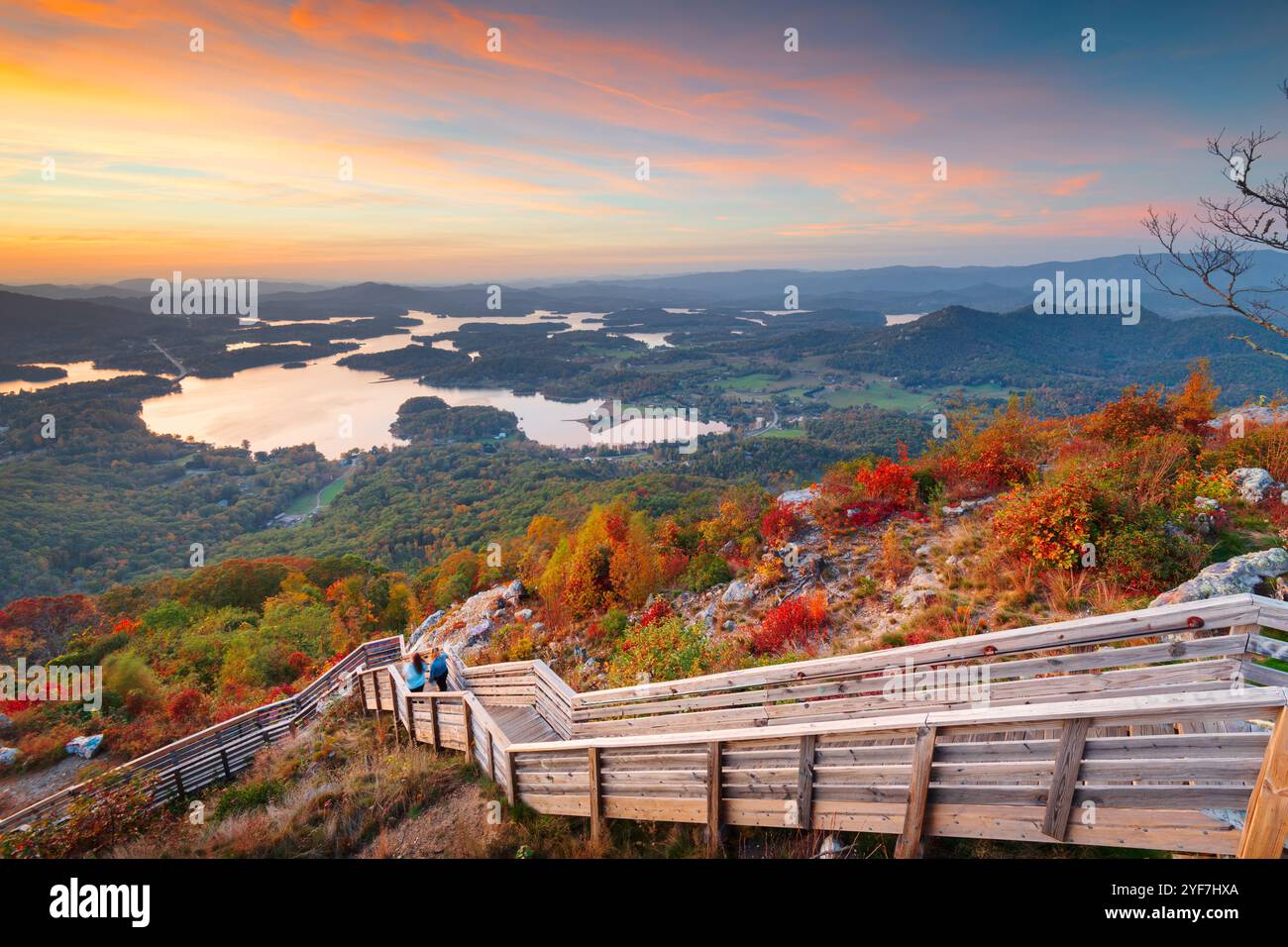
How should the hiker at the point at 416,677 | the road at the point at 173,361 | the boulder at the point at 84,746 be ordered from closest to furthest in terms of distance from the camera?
the hiker at the point at 416,677
the boulder at the point at 84,746
the road at the point at 173,361

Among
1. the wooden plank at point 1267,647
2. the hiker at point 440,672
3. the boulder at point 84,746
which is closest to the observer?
the wooden plank at point 1267,647

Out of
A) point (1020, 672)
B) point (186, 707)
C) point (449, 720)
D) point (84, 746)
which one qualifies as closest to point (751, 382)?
point (186, 707)

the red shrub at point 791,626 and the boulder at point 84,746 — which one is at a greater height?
the red shrub at point 791,626

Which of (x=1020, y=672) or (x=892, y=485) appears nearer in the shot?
(x=1020, y=672)

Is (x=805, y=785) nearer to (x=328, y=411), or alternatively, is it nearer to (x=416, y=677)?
(x=416, y=677)

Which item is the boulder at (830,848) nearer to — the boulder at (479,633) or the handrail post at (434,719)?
the handrail post at (434,719)

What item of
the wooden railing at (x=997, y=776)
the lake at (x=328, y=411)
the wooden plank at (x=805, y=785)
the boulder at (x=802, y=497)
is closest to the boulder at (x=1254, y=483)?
the boulder at (x=802, y=497)
